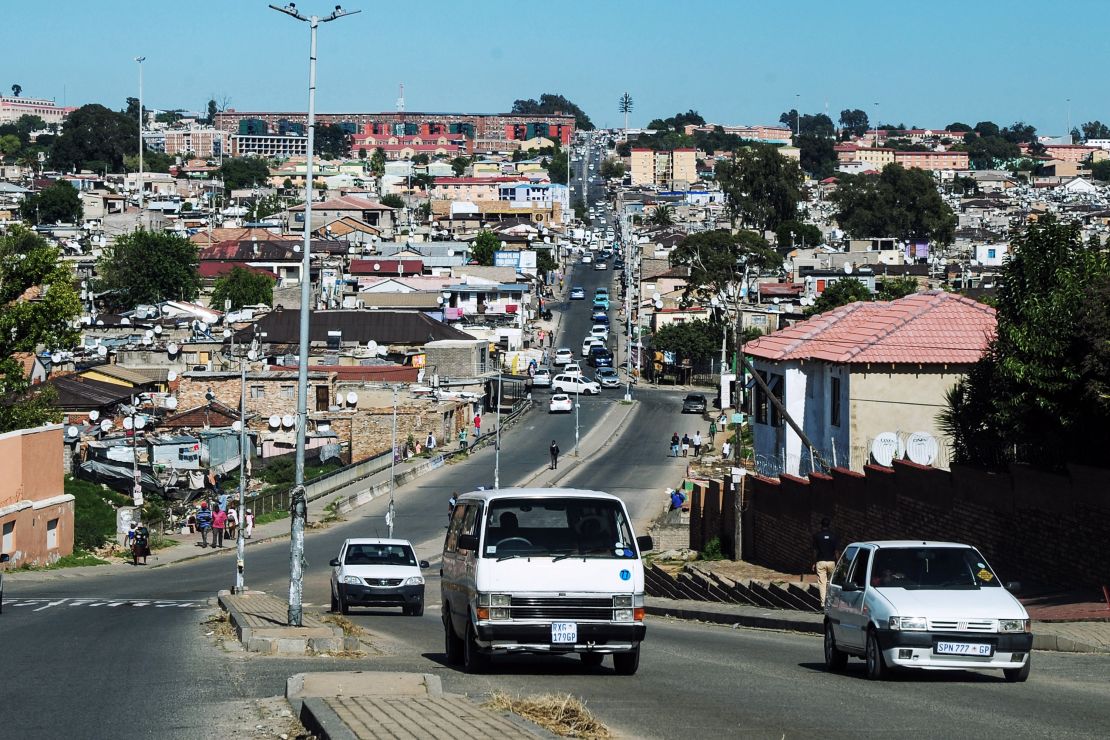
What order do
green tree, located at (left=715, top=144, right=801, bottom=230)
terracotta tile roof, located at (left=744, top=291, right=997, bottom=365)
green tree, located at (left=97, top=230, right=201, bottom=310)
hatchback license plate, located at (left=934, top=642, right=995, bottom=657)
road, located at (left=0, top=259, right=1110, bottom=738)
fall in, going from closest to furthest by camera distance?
road, located at (left=0, top=259, right=1110, bottom=738) < hatchback license plate, located at (left=934, top=642, right=995, bottom=657) < terracotta tile roof, located at (left=744, top=291, right=997, bottom=365) < green tree, located at (left=97, top=230, right=201, bottom=310) < green tree, located at (left=715, top=144, right=801, bottom=230)

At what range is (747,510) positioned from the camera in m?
40.9

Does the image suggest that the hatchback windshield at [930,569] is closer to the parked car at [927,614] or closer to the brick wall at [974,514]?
the parked car at [927,614]

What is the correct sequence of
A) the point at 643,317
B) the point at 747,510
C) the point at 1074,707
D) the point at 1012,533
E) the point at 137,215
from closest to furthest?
the point at 1074,707
the point at 1012,533
the point at 747,510
the point at 643,317
the point at 137,215

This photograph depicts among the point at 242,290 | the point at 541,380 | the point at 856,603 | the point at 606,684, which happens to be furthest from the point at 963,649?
the point at 242,290

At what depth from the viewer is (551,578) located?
611 inches

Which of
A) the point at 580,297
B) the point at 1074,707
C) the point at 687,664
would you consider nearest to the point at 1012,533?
the point at 687,664

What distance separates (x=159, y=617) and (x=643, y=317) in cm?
11305

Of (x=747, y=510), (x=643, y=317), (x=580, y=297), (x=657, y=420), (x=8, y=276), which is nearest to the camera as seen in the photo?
(x=747, y=510)

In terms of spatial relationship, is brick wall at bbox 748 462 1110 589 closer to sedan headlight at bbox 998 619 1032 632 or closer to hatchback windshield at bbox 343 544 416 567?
sedan headlight at bbox 998 619 1032 632

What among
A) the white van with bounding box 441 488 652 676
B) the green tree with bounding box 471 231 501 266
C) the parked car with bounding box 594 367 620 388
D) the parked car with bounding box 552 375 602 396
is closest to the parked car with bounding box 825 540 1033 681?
the white van with bounding box 441 488 652 676

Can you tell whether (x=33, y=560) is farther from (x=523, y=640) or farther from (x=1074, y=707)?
(x=1074, y=707)

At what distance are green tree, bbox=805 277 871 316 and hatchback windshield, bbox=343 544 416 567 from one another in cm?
7528

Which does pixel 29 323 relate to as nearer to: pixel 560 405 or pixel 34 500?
pixel 34 500

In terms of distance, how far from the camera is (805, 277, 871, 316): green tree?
104m
